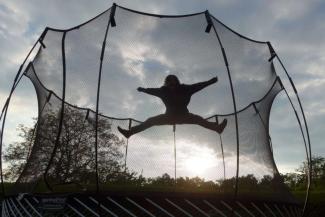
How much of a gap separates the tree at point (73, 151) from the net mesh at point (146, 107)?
0.02m

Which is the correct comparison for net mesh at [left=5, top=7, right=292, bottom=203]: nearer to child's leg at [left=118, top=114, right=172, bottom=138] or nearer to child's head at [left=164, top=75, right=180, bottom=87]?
child's head at [left=164, top=75, right=180, bottom=87]

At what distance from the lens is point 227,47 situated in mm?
5863

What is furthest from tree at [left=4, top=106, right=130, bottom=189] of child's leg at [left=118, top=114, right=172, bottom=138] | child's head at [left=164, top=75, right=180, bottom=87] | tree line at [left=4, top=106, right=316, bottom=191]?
child's head at [left=164, top=75, right=180, bottom=87]

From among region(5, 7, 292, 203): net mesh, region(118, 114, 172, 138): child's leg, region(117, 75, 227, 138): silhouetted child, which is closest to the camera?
region(5, 7, 292, 203): net mesh

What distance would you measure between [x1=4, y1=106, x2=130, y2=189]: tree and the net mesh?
22mm

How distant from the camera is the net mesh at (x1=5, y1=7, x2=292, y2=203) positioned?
226 inches

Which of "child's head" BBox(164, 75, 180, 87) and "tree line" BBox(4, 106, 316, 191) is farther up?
"child's head" BBox(164, 75, 180, 87)

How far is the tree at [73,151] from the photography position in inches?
246

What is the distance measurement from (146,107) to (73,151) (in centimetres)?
152

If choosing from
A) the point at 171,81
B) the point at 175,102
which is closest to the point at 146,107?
the point at 175,102

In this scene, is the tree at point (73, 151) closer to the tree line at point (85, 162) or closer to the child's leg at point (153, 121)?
the tree line at point (85, 162)

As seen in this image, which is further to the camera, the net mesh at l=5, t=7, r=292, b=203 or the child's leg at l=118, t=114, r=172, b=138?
the child's leg at l=118, t=114, r=172, b=138

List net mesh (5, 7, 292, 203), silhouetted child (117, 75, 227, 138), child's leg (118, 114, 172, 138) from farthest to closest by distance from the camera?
1. child's leg (118, 114, 172, 138)
2. silhouetted child (117, 75, 227, 138)
3. net mesh (5, 7, 292, 203)

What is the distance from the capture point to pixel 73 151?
674 centimetres
